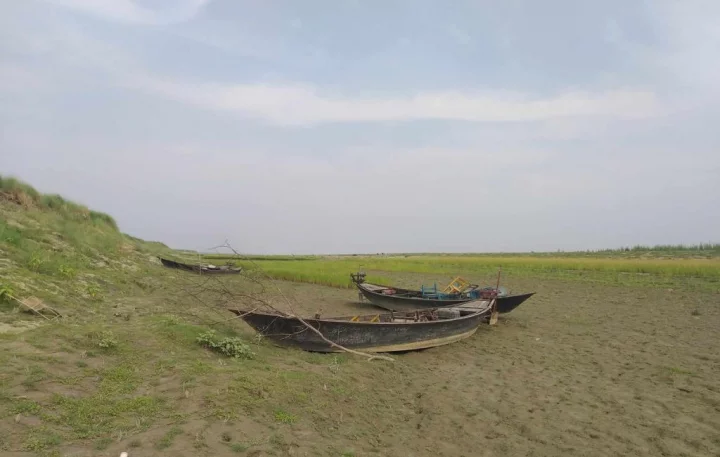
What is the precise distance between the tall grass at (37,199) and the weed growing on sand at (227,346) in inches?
506

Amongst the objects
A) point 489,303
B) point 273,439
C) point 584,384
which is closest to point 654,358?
point 584,384

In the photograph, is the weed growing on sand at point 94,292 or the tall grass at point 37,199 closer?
the weed growing on sand at point 94,292

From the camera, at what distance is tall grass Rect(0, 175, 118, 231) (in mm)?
15289

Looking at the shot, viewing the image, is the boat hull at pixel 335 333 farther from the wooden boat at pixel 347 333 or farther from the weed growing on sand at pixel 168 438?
the weed growing on sand at pixel 168 438

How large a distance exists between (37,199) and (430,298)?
16638 mm

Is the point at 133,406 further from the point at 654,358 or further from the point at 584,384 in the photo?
A: the point at 654,358

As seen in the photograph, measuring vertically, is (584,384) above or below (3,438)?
below

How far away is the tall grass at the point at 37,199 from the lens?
1529cm

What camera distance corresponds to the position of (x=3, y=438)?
11.3ft

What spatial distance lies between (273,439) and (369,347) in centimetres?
418

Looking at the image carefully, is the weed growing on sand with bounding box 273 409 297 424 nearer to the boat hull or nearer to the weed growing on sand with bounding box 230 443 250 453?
the weed growing on sand with bounding box 230 443 250 453

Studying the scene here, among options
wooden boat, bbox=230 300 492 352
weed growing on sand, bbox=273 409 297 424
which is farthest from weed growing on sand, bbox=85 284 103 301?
weed growing on sand, bbox=273 409 297 424

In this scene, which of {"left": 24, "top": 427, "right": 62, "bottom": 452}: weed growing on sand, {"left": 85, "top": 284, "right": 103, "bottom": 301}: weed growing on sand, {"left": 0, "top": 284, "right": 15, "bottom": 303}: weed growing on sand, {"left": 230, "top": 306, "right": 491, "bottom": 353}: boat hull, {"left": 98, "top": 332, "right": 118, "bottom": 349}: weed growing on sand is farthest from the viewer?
{"left": 85, "top": 284, "right": 103, "bottom": 301}: weed growing on sand

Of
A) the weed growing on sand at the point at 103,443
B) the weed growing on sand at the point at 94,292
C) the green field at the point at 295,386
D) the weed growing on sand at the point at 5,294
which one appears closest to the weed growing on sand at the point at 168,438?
the green field at the point at 295,386
